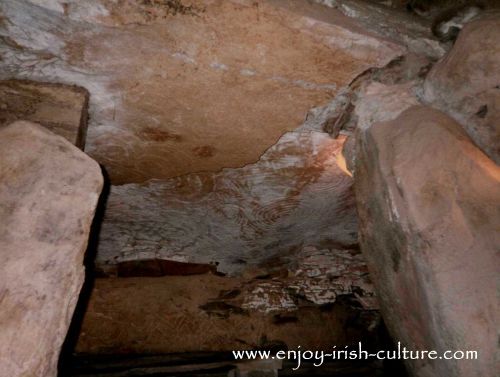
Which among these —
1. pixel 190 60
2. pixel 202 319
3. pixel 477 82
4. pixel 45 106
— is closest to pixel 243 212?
pixel 202 319

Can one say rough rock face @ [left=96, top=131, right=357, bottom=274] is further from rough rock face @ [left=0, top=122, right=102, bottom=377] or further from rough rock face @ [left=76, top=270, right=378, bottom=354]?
rough rock face @ [left=0, top=122, right=102, bottom=377]

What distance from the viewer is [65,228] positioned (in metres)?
1.14

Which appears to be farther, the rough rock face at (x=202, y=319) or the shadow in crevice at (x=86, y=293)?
the rough rock face at (x=202, y=319)

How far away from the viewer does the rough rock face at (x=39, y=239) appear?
0.95m

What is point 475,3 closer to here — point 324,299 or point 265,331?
point 324,299

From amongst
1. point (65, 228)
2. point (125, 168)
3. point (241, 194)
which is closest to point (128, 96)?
point (125, 168)

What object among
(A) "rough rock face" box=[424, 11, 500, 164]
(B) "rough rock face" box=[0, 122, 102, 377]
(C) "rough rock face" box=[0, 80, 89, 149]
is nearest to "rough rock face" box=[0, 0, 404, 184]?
(C) "rough rock face" box=[0, 80, 89, 149]

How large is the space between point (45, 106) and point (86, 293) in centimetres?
223

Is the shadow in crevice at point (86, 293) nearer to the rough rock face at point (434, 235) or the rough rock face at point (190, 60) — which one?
the rough rock face at point (190, 60)

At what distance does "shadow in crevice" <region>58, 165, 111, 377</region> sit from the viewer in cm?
271

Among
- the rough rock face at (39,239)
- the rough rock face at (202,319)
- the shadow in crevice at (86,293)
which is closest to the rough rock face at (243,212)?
the shadow in crevice at (86,293)

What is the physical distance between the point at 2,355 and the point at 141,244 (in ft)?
7.91

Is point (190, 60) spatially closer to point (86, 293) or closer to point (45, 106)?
point (45, 106)

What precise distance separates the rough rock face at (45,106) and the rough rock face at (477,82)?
1.87m
